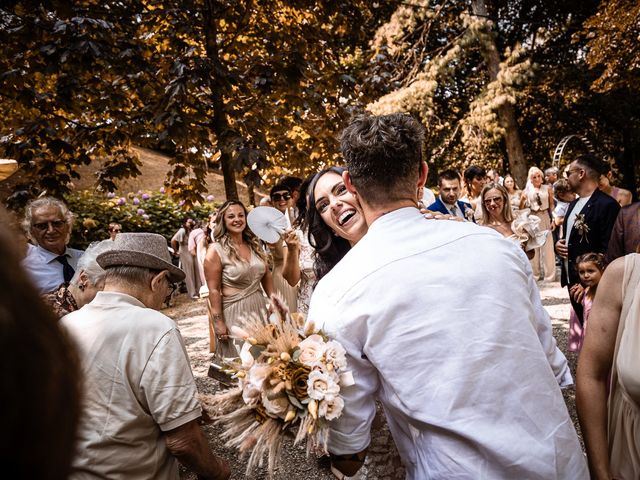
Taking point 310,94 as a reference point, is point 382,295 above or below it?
below

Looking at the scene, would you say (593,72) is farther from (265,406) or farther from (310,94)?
(265,406)

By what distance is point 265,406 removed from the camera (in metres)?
1.27

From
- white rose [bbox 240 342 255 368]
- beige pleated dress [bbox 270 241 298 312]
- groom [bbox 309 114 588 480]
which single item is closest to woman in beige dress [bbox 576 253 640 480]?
groom [bbox 309 114 588 480]

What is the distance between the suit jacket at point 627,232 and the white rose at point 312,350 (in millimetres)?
2706

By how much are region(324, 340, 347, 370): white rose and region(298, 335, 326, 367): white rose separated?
1 cm

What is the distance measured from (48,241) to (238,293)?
1648 millimetres

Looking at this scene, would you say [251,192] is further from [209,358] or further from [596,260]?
[596,260]

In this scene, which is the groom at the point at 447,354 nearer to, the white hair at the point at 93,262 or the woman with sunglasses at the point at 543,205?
the white hair at the point at 93,262

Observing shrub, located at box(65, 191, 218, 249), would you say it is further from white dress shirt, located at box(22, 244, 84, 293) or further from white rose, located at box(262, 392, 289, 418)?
white rose, located at box(262, 392, 289, 418)

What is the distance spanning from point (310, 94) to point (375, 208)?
398 cm

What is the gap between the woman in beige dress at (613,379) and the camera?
146 cm

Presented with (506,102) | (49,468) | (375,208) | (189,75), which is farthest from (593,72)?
(49,468)

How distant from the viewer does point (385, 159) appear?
1379mm

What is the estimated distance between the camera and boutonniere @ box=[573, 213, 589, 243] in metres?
4.53
